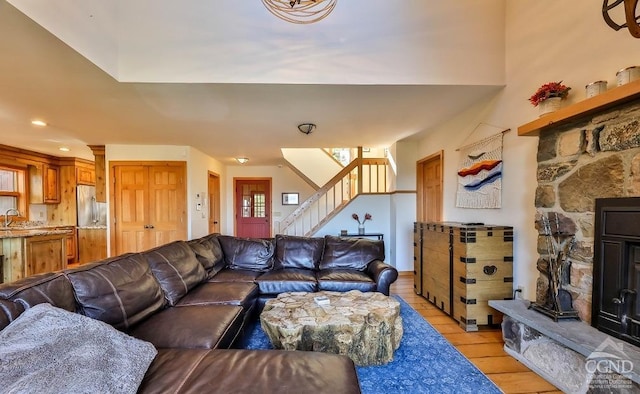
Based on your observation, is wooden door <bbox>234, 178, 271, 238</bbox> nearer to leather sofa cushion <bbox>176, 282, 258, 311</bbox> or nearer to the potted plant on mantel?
leather sofa cushion <bbox>176, 282, 258, 311</bbox>

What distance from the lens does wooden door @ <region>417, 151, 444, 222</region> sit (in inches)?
170

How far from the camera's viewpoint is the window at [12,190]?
5352 mm

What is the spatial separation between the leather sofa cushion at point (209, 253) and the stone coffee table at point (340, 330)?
49.5 inches

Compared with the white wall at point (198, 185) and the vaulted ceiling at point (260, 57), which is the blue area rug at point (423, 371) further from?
the white wall at point (198, 185)

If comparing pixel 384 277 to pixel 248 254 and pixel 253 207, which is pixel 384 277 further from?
pixel 253 207

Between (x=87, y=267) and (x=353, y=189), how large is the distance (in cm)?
→ 495

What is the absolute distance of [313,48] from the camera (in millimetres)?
2605

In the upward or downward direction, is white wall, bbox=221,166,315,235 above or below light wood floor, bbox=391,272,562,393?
above

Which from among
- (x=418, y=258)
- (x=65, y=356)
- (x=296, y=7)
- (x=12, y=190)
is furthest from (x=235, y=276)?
(x=12, y=190)

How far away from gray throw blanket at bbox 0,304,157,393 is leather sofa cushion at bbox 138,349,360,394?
0.11 metres

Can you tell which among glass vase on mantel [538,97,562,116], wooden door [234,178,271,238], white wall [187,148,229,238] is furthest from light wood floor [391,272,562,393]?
wooden door [234,178,271,238]

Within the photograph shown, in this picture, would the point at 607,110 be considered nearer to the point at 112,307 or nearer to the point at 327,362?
the point at 327,362

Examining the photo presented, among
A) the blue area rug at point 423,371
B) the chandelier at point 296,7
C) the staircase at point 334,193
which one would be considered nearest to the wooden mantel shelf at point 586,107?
the chandelier at point 296,7

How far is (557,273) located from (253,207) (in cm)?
690
